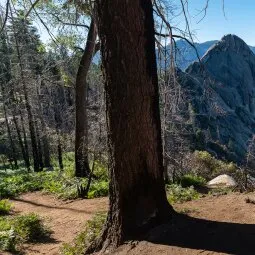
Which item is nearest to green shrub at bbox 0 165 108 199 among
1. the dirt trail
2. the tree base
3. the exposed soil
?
the dirt trail

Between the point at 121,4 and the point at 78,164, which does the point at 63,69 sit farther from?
the point at 121,4

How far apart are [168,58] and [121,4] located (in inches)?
49.4

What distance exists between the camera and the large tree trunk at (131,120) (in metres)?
4.28

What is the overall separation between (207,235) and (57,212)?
19.3 ft

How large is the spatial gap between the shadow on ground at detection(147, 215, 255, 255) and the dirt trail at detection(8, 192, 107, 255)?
8.04ft

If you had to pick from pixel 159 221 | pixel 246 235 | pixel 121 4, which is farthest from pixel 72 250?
pixel 121 4

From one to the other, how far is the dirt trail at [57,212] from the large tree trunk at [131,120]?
2234 millimetres

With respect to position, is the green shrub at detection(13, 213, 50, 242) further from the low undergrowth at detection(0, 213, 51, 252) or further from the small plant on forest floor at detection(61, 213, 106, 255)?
the small plant on forest floor at detection(61, 213, 106, 255)

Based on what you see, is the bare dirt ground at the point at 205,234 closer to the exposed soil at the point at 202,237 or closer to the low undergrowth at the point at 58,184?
the exposed soil at the point at 202,237

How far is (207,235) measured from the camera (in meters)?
4.26

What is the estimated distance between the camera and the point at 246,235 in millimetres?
4141

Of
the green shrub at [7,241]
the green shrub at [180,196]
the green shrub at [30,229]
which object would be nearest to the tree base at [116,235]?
the green shrub at [7,241]

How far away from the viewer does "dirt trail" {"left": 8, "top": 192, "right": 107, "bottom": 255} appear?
6771 mm

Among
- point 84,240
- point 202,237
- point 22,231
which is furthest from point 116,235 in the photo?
point 22,231
